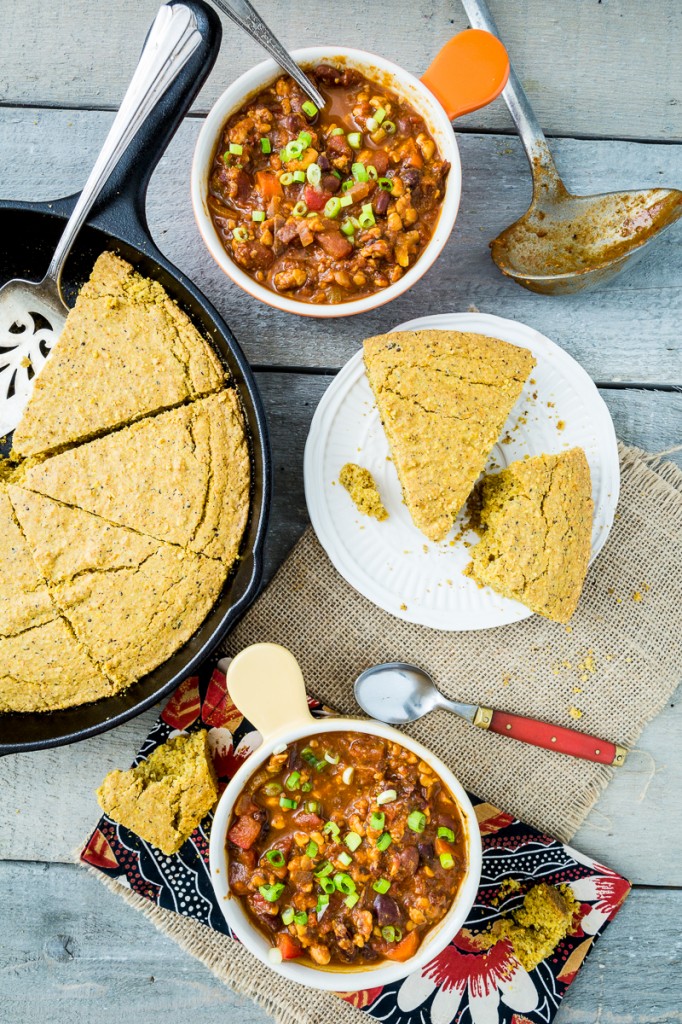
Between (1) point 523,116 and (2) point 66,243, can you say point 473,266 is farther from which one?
(2) point 66,243

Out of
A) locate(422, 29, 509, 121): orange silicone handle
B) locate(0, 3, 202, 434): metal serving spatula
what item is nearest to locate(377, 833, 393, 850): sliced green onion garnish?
locate(0, 3, 202, 434): metal serving spatula

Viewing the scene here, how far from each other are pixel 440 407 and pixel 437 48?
136cm

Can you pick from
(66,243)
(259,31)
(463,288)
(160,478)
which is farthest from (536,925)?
(259,31)

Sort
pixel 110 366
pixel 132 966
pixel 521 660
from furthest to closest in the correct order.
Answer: pixel 132 966
pixel 521 660
pixel 110 366

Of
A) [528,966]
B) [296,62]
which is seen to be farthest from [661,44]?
[528,966]

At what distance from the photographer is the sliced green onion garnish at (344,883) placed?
95.8 inches

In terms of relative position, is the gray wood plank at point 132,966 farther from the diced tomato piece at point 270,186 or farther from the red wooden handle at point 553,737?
the diced tomato piece at point 270,186

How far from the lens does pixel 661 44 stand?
9.21ft

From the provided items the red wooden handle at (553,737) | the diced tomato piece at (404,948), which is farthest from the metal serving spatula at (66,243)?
the diced tomato piece at (404,948)

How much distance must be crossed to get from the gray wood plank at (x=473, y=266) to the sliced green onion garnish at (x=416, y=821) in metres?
1.51

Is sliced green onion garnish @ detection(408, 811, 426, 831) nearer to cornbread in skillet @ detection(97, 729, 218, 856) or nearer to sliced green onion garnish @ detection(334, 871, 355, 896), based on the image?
sliced green onion garnish @ detection(334, 871, 355, 896)

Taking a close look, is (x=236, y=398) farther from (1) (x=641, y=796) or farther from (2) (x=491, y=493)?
(1) (x=641, y=796)

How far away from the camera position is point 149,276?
2.38 m

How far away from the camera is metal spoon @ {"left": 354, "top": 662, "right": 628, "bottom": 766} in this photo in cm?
267
